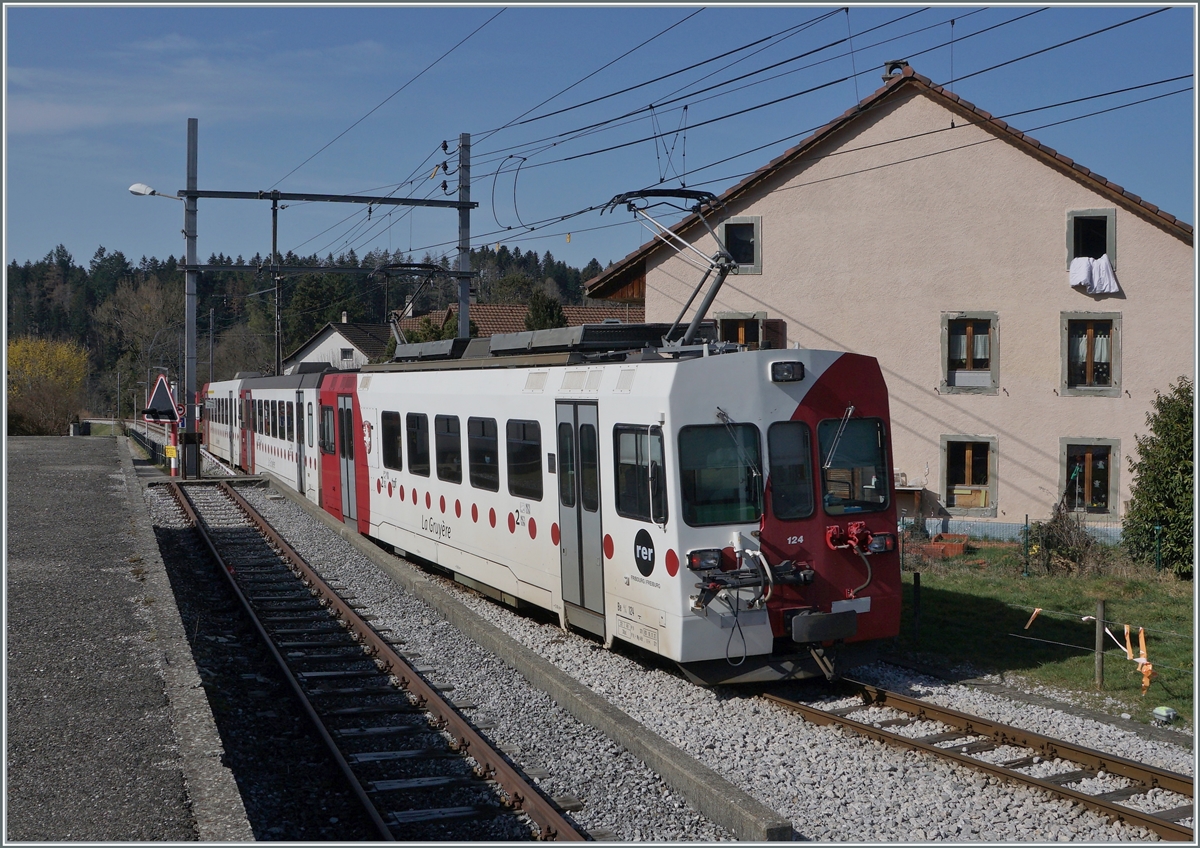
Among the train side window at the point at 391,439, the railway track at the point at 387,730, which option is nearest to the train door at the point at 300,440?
the train side window at the point at 391,439

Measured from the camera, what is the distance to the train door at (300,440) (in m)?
22.2

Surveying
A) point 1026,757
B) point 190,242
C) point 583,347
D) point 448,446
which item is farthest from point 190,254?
point 1026,757

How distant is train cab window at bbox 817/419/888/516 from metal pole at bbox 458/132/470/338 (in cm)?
1286

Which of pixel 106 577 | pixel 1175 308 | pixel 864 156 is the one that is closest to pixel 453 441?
pixel 106 577

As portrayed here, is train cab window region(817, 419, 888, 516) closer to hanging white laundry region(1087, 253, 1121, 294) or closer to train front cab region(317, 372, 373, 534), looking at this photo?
train front cab region(317, 372, 373, 534)

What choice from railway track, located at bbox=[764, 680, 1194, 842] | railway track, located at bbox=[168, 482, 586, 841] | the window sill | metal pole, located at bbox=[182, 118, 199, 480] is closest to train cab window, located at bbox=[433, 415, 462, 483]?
railway track, located at bbox=[168, 482, 586, 841]

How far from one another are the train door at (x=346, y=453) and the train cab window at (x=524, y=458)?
700cm

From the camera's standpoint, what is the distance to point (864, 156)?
22.7m

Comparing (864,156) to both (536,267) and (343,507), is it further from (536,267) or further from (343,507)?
(536,267)

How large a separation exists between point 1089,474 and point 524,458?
14941 millimetres

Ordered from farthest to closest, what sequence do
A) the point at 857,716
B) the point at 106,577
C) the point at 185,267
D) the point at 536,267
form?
the point at 536,267 → the point at 185,267 → the point at 106,577 → the point at 857,716

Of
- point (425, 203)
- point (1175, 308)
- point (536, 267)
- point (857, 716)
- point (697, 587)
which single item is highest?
point (536, 267)

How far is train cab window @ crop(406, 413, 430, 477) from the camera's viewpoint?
1428 centimetres

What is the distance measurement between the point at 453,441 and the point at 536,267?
14474 centimetres
